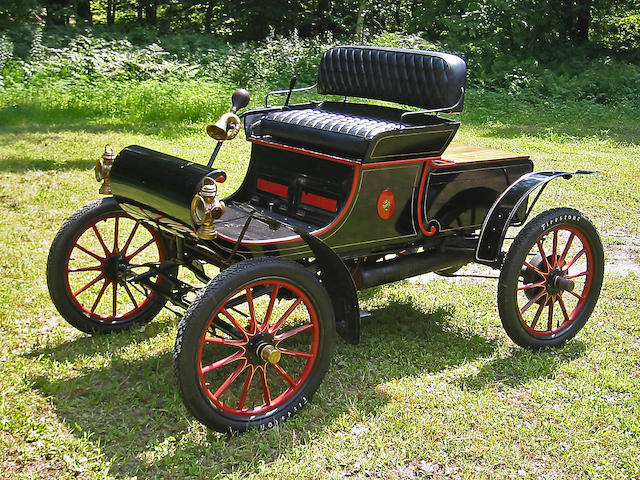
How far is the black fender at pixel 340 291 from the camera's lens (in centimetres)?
328

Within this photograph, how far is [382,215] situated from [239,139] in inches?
209

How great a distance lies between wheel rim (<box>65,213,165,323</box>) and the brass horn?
2.04 ft

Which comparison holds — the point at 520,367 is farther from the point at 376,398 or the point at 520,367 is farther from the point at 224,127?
the point at 224,127

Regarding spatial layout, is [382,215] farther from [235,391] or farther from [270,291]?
[235,391]

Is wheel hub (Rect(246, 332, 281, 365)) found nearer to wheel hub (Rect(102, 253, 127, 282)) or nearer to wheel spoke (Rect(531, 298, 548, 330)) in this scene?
wheel hub (Rect(102, 253, 127, 282))

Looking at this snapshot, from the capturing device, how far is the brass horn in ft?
11.0

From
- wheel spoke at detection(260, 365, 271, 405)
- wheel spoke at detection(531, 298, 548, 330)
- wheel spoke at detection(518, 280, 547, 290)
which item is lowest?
wheel spoke at detection(260, 365, 271, 405)

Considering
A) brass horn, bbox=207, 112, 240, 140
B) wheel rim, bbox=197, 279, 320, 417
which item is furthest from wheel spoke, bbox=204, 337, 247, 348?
brass horn, bbox=207, 112, 240, 140

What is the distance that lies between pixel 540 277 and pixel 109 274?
215cm

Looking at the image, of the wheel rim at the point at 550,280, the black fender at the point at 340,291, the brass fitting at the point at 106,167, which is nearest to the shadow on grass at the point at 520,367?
the wheel rim at the point at 550,280

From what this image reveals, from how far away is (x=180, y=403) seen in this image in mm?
3330

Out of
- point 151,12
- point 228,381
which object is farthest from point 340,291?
point 151,12

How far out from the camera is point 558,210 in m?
3.90

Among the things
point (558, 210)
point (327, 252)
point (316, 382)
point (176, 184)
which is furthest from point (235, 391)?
point (558, 210)
